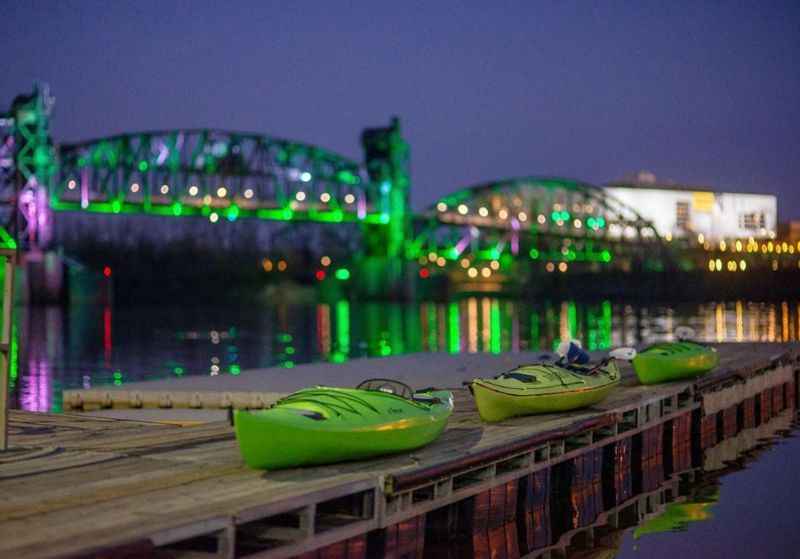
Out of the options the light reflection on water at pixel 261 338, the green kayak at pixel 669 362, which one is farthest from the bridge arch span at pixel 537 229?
the green kayak at pixel 669 362

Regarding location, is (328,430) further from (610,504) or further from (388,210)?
(388,210)

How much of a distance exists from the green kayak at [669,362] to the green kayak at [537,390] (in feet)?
12.7

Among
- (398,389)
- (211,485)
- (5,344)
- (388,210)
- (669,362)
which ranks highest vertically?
(388,210)

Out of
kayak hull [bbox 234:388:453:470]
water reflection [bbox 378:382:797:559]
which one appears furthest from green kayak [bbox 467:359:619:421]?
kayak hull [bbox 234:388:453:470]

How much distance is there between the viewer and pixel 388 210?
151375mm

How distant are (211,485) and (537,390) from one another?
20.2 ft

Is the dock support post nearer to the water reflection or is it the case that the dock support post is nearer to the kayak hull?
the kayak hull

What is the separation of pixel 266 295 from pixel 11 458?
518 feet

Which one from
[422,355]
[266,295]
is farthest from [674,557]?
[266,295]

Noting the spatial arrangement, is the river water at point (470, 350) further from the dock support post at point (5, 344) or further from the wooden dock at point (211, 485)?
the dock support post at point (5, 344)

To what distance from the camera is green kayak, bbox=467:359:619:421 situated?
16188 millimetres

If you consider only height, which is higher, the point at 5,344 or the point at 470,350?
the point at 5,344

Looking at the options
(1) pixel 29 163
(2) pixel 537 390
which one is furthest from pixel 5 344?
(1) pixel 29 163

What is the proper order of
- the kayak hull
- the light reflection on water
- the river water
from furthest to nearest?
the light reflection on water
the river water
the kayak hull
